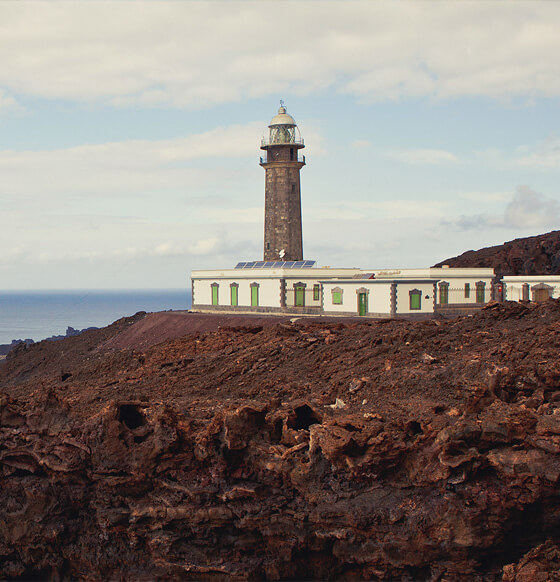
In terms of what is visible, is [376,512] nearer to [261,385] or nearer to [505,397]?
[505,397]

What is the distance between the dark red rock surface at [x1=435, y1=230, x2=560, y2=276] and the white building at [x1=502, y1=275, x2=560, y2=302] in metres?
11.0

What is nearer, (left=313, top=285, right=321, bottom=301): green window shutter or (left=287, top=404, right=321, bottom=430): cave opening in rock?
(left=287, top=404, right=321, bottom=430): cave opening in rock

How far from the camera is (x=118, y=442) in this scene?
1127 cm

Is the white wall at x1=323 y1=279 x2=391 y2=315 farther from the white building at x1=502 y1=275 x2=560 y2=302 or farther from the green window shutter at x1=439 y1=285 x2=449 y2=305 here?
the white building at x1=502 y1=275 x2=560 y2=302

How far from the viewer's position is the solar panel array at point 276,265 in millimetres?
39500

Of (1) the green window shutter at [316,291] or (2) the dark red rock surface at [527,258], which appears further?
(2) the dark red rock surface at [527,258]

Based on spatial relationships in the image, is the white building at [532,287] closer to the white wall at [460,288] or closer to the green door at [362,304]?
the white wall at [460,288]

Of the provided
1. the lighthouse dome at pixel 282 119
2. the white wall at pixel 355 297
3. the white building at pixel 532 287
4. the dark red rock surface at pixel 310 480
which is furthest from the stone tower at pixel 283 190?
the dark red rock surface at pixel 310 480

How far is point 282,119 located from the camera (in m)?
45.6

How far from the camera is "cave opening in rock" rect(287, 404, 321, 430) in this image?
11.3 metres

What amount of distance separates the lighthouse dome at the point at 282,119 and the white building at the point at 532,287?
17299mm

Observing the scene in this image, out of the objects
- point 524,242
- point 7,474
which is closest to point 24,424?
point 7,474

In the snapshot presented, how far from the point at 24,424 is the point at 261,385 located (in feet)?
16.9

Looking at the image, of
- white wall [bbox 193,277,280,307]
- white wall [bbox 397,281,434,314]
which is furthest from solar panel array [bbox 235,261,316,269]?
white wall [bbox 397,281,434,314]
